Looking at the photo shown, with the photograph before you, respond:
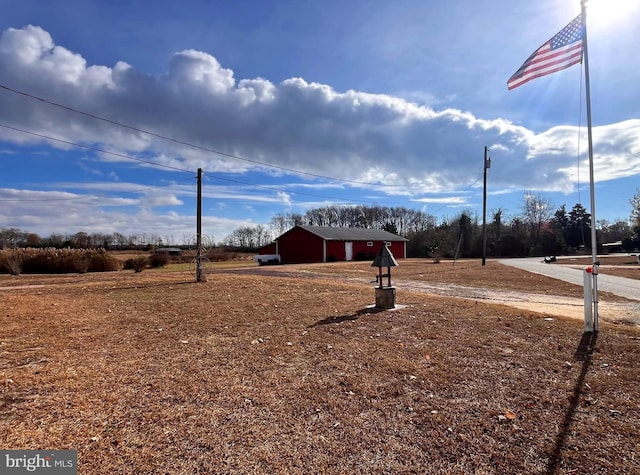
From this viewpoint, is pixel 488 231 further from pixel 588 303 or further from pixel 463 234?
pixel 588 303

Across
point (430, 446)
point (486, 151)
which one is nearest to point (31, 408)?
point (430, 446)

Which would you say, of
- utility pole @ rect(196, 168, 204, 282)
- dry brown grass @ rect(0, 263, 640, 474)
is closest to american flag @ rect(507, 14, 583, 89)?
dry brown grass @ rect(0, 263, 640, 474)

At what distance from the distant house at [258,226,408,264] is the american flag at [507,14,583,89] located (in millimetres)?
30702

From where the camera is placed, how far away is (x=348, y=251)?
1592 inches

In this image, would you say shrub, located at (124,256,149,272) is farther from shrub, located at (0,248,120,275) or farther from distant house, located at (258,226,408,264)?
distant house, located at (258,226,408,264)

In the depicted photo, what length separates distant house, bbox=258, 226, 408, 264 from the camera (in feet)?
126

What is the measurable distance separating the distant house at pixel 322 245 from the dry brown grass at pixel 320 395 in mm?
31054

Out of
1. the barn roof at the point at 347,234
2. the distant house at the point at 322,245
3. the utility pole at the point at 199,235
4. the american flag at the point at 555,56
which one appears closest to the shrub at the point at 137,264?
the utility pole at the point at 199,235

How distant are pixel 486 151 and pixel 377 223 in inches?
1901

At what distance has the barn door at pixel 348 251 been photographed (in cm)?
4012

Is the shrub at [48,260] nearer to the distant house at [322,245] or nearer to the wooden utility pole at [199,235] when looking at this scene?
the wooden utility pole at [199,235]

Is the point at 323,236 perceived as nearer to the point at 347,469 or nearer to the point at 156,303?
the point at 156,303

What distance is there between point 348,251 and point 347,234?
8.25 ft

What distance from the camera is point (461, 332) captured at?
646 cm
